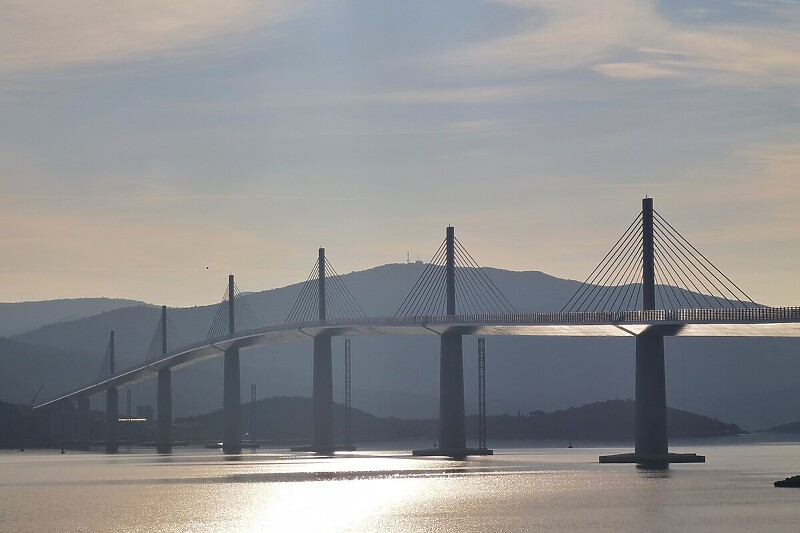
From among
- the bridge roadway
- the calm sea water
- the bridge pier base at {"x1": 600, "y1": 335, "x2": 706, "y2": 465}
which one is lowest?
the calm sea water

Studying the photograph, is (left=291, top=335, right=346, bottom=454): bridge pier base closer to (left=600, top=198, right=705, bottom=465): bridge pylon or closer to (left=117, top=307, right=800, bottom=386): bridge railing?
(left=117, top=307, right=800, bottom=386): bridge railing

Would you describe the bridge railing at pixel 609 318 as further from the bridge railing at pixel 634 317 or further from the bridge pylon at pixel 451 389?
the bridge pylon at pixel 451 389

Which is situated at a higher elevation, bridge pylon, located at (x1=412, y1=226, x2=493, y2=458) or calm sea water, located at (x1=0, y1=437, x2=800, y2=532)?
bridge pylon, located at (x1=412, y1=226, x2=493, y2=458)

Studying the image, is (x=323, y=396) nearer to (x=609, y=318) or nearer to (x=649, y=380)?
(x=609, y=318)

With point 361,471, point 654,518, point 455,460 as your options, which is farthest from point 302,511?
point 455,460

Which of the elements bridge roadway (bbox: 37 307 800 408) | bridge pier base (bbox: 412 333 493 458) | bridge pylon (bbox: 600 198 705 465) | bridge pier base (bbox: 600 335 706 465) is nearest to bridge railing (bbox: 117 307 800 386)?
bridge roadway (bbox: 37 307 800 408)

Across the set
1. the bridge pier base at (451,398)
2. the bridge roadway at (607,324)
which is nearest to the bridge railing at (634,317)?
the bridge roadway at (607,324)

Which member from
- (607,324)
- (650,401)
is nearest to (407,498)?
(607,324)
